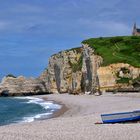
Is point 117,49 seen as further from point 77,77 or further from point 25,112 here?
point 25,112

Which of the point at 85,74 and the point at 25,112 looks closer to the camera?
the point at 25,112

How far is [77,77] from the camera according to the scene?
115875mm

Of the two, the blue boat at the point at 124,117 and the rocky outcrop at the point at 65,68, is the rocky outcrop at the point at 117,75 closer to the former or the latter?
the rocky outcrop at the point at 65,68

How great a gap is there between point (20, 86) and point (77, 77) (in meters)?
42.2

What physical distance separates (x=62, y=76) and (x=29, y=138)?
10570cm

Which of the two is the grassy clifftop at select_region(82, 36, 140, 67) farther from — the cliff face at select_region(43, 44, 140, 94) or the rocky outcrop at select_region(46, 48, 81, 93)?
the rocky outcrop at select_region(46, 48, 81, 93)

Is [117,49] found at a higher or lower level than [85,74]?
higher

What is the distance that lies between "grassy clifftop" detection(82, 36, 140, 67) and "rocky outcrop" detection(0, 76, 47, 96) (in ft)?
121

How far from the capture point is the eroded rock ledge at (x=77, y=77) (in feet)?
292

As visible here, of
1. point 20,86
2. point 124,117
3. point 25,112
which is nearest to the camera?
point 124,117

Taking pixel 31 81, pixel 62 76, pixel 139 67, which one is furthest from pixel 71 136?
pixel 31 81

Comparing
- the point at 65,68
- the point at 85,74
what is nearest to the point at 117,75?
the point at 85,74

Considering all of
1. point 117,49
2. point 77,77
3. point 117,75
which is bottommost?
point 117,75

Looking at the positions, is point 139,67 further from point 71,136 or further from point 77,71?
point 71,136
